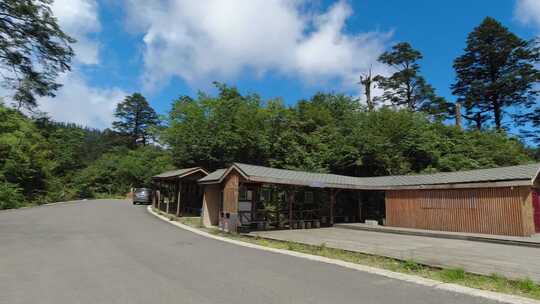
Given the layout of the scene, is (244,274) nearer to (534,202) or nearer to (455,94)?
(534,202)

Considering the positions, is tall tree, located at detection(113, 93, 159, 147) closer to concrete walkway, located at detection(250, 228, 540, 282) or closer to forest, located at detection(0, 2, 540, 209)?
forest, located at detection(0, 2, 540, 209)

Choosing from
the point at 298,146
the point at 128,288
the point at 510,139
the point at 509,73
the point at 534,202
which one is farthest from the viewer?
the point at 509,73

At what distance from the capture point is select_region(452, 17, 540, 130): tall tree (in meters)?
31.8

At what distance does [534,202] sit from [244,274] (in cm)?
1276

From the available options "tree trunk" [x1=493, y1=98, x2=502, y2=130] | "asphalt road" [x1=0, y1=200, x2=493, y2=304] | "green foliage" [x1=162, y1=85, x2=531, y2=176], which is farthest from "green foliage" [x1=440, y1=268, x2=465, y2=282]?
"tree trunk" [x1=493, y1=98, x2=502, y2=130]

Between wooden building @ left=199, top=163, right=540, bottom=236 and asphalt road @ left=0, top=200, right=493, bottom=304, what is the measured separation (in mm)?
5137

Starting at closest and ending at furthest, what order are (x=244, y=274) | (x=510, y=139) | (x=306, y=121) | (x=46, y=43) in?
(x=244, y=274) → (x=46, y=43) → (x=306, y=121) → (x=510, y=139)

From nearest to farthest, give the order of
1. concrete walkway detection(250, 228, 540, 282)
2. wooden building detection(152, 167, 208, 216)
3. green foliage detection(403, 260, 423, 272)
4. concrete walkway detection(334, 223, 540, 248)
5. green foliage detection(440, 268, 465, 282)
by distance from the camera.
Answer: green foliage detection(440, 268, 465, 282), concrete walkway detection(250, 228, 540, 282), green foliage detection(403, 260, 423, 272), concrete walkway detection(334, 223, 540, 248), wooden building detection(152, 167, 208, 216)

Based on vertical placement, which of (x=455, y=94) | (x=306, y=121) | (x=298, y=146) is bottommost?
(x=298, y=146)

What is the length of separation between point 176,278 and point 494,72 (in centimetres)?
3864

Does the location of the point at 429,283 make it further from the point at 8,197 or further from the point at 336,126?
the point at 8,197

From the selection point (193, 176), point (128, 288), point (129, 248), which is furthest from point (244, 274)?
point (193, 176)

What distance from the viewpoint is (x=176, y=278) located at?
590 cm

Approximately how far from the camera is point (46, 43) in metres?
19.8
